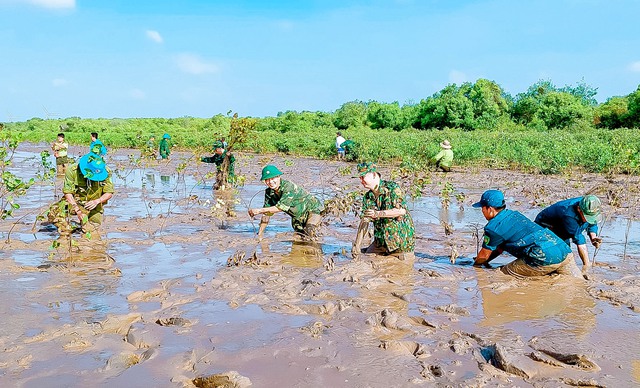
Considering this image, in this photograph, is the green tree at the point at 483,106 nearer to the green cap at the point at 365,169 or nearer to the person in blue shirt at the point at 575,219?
the person in blue shirt at the point at 575,219

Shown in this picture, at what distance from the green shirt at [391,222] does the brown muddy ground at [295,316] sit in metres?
0.21

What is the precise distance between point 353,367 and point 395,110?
35079 millimetres

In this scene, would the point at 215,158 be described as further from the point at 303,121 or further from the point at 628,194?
the point at 303,121

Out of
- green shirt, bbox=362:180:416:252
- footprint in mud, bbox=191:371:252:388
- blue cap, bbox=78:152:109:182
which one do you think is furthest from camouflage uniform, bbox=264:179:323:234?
footprint in mud, bbox=191:371:252:388

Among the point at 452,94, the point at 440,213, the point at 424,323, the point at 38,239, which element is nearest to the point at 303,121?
the point at 452,94

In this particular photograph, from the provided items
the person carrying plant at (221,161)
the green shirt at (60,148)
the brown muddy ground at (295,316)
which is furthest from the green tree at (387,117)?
the brown muddy ground at (295,316)

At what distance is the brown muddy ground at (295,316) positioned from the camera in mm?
3357

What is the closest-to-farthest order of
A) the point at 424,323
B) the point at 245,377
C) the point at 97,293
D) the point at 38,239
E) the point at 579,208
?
the point at 245,377 → the point at 424,323 → the point at 97,293 → the point at 579,208 → the point at 38,239

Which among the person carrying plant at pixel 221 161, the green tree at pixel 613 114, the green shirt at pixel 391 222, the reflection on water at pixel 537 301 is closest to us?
the reflection on water at pixel 537 301

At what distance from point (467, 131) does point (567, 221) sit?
2638 centimetres

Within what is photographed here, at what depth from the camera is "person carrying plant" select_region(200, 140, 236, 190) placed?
12.1 metres

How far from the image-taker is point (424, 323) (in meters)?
4.28

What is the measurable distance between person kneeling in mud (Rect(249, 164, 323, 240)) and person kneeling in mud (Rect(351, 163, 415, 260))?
42.4 inches

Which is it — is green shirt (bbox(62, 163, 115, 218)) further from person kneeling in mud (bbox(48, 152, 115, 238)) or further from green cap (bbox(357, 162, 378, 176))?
green cap (bbox(357, 162, 378, 176))
